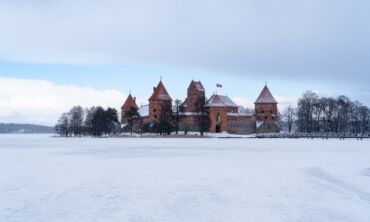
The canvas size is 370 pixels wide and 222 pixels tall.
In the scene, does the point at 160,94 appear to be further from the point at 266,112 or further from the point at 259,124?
the point at 266,112

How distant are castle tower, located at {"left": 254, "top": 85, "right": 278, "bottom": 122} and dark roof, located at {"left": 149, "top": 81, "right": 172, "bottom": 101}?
59.7ft

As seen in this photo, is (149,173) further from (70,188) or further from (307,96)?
(307,96)

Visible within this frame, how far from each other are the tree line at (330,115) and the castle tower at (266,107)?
6643 mm

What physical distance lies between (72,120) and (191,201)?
331ft

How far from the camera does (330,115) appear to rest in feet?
295

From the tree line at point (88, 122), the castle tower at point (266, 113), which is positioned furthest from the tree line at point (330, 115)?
the tree line at point (88, 122)

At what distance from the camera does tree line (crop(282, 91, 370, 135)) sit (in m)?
89.9

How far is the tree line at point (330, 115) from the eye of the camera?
295 ft

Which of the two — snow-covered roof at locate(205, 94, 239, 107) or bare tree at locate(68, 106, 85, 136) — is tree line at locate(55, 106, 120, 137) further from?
snow-covered roof at locate(205, 94, 239, 107)

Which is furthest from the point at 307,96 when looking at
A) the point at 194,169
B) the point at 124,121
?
the point at 194,169

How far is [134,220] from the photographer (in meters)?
8.88

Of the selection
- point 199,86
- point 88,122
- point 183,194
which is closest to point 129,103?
point 88,122

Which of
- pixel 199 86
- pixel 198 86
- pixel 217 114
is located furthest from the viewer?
pixel 199 86

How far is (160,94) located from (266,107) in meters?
21.7
